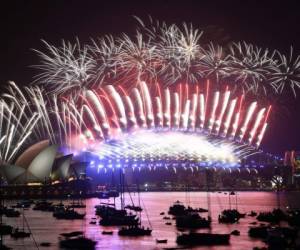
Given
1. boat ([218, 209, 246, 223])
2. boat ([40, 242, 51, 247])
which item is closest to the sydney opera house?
boat ([218, 209, 246, 223])

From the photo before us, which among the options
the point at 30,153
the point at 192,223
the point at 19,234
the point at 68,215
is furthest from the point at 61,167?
the point at 19,234

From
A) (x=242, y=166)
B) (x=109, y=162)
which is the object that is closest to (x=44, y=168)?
(x=109, y=162)

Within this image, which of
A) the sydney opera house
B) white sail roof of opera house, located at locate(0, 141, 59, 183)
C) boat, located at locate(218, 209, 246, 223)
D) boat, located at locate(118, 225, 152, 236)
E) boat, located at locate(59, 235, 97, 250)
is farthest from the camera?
the sydney opera house

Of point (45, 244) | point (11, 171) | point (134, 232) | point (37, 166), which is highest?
point (37, 166)

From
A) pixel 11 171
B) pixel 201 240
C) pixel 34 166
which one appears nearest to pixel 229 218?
pixel 201 240

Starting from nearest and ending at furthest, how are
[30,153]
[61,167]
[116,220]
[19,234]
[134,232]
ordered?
1. [19,234]
2. [134,232]
3. [116,220]
4. [30,153]
5. [61,167]

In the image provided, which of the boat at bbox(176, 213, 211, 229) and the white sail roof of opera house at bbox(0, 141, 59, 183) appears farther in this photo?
the white sail roof of opera house at bbox(0, 141, 59, 183)

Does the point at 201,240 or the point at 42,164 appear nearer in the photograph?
the point at 201,240

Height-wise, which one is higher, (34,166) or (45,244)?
(34,166)

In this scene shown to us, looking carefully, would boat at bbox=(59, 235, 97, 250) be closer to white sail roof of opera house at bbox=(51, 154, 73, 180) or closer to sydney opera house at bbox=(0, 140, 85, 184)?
sydney opera house at bbox=(0, 140, 85, 184)

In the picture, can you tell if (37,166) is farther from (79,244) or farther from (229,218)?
(79,244)

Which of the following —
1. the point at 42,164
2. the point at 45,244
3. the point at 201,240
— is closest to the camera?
the point at 201,240

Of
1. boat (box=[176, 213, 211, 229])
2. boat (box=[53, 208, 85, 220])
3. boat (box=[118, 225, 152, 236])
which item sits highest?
boat (box=[53, 208, 85, 220])
